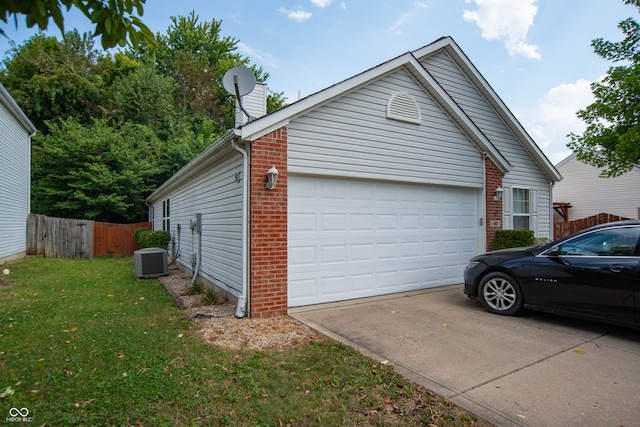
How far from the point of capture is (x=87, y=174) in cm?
1766

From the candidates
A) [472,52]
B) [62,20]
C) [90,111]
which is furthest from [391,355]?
[90,111]

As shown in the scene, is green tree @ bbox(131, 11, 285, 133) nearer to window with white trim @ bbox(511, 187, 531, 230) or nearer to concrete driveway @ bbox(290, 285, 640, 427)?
window with white trim @ bbox(511, 187, 531, 230)

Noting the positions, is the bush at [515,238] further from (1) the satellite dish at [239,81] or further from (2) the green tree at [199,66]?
(2) the green tree at [199,66]

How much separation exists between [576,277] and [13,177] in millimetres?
17018

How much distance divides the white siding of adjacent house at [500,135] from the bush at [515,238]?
6.41 ft

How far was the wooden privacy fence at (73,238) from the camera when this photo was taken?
1459 centimetres

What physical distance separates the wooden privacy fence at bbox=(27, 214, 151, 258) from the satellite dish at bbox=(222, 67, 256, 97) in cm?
1322

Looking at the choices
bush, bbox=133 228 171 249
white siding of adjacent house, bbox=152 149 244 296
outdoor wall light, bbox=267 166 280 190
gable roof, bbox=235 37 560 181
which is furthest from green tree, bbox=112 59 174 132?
outdoor wall light, bbox=267 166 280 190

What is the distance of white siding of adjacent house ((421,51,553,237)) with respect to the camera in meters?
10.2

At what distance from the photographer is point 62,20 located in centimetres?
171

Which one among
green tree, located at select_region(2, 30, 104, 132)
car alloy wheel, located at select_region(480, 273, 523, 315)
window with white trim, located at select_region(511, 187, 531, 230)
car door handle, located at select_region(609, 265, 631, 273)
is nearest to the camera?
car door handle, located at select_region(609, 265, 631, 273)

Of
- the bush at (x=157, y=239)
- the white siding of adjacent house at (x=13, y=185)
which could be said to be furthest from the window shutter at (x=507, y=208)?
the white siding of adjacent house at (x=13, y=185)

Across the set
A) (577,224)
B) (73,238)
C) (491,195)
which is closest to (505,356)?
(491,195)

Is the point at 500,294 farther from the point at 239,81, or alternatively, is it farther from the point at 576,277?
the point at 239,81
